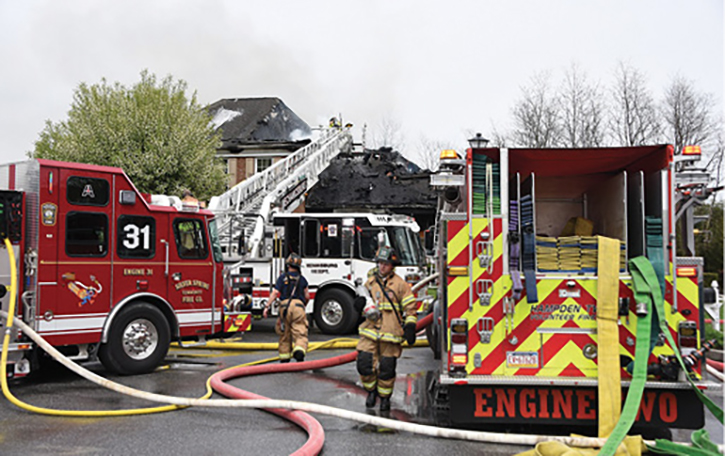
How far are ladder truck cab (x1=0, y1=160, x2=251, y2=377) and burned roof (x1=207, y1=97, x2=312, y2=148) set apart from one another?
24738 mm

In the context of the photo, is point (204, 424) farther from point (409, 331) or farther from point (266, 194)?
point (266, 194)

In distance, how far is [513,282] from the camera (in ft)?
17.7

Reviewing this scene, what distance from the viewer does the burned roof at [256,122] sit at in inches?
1394

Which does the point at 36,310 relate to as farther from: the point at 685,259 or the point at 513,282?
the point at 685,259

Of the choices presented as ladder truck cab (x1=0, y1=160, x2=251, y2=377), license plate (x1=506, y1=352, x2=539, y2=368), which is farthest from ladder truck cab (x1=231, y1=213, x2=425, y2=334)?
license plate (x1=506, y1=352, x2=539, y2=368)

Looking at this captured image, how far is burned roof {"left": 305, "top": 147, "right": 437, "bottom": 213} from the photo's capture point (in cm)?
2784

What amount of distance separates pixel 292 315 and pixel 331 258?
14.8 feet

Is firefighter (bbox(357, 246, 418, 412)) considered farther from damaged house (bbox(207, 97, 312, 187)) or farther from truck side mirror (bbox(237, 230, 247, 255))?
damaged house (bbox(207, 97, 312, 187))

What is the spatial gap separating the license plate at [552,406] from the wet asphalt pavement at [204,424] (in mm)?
271

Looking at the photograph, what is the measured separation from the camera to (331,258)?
13625mm

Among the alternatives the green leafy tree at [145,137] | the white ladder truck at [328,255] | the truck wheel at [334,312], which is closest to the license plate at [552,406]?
the white ladder truck at [328,255]

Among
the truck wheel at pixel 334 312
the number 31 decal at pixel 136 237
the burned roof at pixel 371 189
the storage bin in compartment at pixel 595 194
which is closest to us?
the storage bin in compartment at pixel 595 194

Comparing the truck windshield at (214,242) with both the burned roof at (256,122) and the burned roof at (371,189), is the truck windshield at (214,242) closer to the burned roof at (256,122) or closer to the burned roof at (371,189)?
the burned roof at (371,189)

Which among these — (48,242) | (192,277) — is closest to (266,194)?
(192,277)
